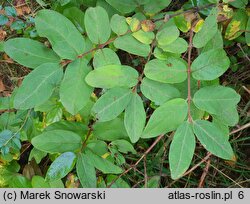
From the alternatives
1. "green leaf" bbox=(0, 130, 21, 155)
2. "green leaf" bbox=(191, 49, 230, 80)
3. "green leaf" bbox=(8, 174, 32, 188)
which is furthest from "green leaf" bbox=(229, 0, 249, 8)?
"green leaf" bbox=(8, 174, 32, 188)

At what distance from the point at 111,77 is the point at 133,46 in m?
0.13

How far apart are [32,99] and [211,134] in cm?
52

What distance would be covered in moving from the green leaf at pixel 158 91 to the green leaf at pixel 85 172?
306 mm

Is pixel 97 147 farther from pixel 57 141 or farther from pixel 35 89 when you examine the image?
pixel 35 89

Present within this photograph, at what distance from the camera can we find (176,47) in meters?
1.15

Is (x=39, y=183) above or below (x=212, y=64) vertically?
below

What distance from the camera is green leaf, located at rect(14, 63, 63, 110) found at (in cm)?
106

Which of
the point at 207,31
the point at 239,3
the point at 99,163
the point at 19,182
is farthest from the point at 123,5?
the point at 19,182

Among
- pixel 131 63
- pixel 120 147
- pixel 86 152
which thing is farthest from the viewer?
pixel 131 63

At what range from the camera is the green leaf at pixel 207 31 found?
1.13 metres

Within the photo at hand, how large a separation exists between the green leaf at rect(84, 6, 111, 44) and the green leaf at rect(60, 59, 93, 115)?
0.11 meters

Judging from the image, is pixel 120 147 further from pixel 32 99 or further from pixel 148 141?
pixel 32 99

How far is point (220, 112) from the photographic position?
107 cm

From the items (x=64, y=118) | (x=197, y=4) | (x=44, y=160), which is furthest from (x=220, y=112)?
(x=44, y=160)
